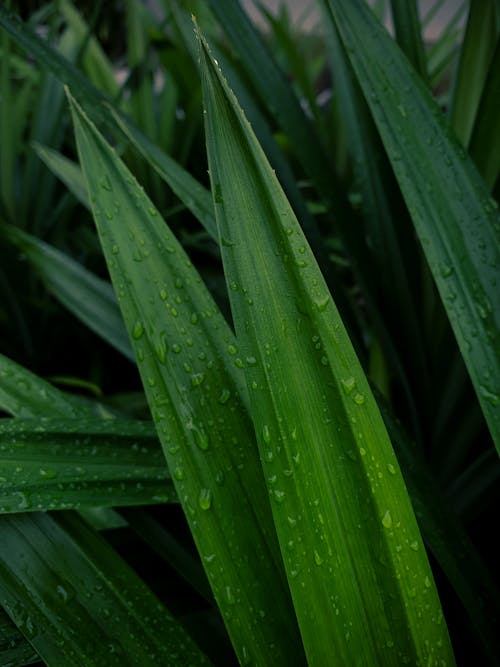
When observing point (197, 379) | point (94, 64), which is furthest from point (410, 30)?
point (94, 64)

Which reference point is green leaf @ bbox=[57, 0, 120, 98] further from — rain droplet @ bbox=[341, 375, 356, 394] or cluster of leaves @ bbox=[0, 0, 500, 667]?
rain droplet @ bbox=[341, 375, 356, 394]

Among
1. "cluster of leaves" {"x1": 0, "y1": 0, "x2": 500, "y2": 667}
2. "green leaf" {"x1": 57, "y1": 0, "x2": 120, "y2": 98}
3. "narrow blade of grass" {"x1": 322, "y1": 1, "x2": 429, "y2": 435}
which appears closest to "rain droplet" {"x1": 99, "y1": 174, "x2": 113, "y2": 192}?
"cluster of leaves" {"x1": 0, "y1": 0, "x2": 500, "y2": 667}

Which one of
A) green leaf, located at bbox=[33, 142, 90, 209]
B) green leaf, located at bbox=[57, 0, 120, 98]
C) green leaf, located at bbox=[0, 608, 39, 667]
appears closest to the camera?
green leaf, located at bbox=[0, 608, 39, 667]

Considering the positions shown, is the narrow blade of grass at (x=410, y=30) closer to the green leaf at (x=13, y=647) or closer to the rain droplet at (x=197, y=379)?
the rain droplet at (x=197, y=379)

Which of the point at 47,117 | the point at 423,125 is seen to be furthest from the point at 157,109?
the point at 423,125

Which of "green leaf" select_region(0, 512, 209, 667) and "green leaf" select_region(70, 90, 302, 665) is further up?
"green leaf" select_region(70, 90, 302, 665)

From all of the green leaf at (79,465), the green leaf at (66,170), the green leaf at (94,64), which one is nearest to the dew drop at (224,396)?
the green leaf at (79,465)

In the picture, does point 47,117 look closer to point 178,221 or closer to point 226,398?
point 178,221
